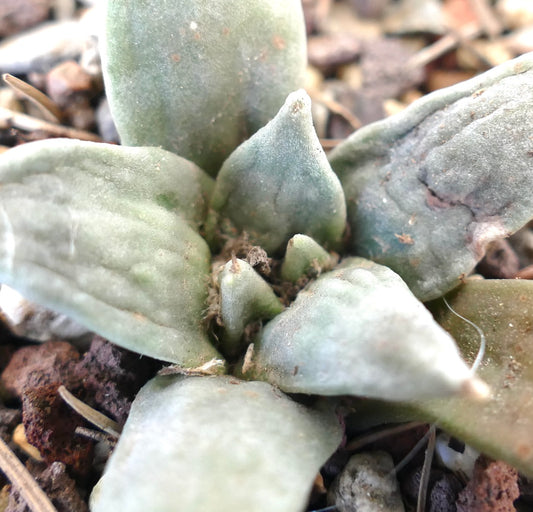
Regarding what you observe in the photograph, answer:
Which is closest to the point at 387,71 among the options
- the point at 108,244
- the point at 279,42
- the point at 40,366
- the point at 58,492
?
the point at 279,42

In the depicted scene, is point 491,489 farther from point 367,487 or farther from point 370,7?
point 370,7

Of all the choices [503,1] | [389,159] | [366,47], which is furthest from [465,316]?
[503,1]

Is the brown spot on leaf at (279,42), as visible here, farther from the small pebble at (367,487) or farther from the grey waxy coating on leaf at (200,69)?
the small pebble at (367,487)

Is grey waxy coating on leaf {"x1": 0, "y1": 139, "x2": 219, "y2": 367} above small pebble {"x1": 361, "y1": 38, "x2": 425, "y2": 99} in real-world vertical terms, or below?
above

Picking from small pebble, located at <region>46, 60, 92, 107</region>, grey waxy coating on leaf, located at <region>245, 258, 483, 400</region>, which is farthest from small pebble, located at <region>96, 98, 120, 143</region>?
grey waxy coating on leaf, located at <region>245, 258, 483, 400</region>

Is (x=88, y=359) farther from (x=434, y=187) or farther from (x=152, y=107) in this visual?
(x=434, y=187)

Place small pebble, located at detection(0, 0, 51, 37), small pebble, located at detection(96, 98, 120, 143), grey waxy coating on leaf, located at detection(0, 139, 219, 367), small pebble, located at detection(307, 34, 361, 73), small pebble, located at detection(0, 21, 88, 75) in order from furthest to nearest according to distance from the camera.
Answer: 1. small pebble, located at detection(307, 34, 361, 73)
2. small pebble, located at detection(0, 0, 51, 37)
3. small pebble, located at detection(0, 21, 88, 75)
4. small pebble, located at detection(96, 98, 120, 143)
5. grey waxy coating on leaf, located at detection(0, 139, 219, 367)

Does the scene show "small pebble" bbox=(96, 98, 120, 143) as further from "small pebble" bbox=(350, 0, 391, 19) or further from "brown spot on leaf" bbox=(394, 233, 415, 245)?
"small pebble" bbox=(350, 0, 391, 19)
